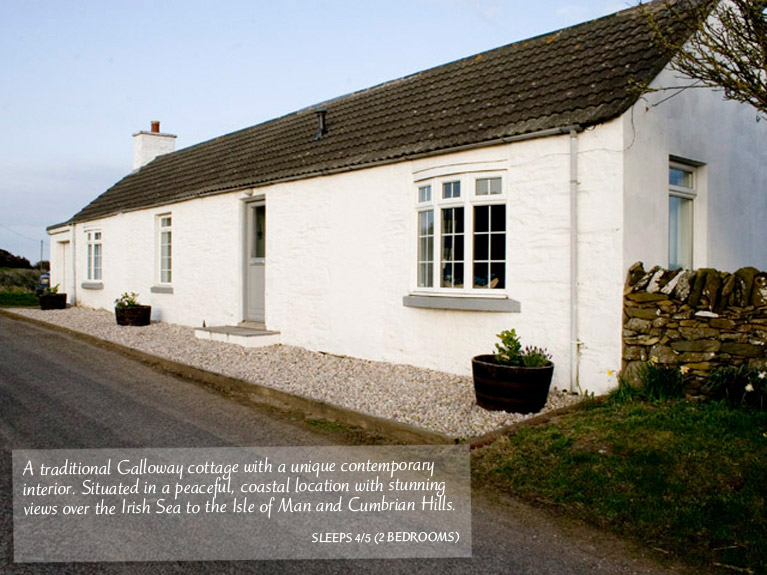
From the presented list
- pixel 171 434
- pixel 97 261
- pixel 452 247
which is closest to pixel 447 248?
pixel 452 247

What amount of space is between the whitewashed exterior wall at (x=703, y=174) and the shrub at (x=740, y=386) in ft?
5.27

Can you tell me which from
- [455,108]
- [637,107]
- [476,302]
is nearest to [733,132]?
[637,107]

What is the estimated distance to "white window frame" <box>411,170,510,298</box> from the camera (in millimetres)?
8617

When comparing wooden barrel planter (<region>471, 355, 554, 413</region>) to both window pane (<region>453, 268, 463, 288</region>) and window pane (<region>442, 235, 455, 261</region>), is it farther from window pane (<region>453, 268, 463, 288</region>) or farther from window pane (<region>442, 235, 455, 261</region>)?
window pane (<region>442, 235, 455, 261</region>)

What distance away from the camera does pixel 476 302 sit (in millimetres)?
8672

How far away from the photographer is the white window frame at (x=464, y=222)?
339 inches

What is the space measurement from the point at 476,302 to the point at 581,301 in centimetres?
151

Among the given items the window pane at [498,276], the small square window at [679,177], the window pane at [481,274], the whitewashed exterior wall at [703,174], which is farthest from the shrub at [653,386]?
the small square window at [679,177]

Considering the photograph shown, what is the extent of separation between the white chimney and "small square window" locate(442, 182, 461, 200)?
16841 millimetres

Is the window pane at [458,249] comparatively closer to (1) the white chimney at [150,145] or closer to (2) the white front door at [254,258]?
(2) the white front door at [254,258]

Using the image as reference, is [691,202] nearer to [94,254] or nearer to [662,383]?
[662,383]

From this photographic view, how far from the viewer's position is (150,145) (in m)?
23.0

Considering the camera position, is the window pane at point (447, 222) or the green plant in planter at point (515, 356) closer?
the green plant in planter at point (515, 356)

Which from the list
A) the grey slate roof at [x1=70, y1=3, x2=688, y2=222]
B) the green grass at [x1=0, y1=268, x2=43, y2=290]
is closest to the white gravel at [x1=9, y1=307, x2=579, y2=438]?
the grey slate roof at [x1=70, y1=3, x2=688, y2=222]
